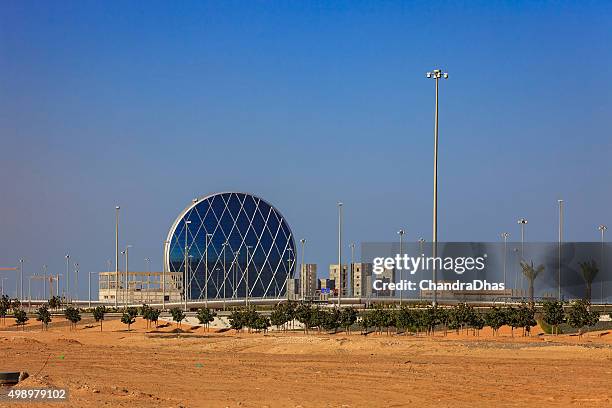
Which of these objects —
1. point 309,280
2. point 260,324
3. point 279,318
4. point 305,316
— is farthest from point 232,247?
point 260,324

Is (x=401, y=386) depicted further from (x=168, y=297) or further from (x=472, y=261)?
(x=168, y=297)

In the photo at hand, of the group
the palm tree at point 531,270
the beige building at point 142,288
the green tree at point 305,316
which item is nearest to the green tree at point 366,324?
the green tree at point 305,316

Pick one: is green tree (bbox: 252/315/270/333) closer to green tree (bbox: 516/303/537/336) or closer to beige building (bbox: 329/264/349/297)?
green tree (bbox: 516/303/537/336)

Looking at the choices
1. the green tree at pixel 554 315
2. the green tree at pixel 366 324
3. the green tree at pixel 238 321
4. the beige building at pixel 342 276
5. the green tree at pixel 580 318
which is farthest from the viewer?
the beige building at pixel 342 276

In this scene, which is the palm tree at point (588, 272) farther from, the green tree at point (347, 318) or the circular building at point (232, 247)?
the circular building at point (232, 247)

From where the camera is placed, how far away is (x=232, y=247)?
154125 millimetres

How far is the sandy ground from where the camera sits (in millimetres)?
23422

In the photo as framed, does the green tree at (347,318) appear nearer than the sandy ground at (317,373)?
No

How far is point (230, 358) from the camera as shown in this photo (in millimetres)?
36438

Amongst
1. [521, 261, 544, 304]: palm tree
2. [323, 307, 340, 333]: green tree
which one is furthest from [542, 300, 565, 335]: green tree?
[521, 261, 544, 304]: palm tree

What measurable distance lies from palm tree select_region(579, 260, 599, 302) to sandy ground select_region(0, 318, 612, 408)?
40049 millimetres

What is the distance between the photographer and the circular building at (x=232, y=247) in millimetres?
147750

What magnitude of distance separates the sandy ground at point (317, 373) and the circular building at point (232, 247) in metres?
101

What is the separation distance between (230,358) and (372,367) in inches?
267
